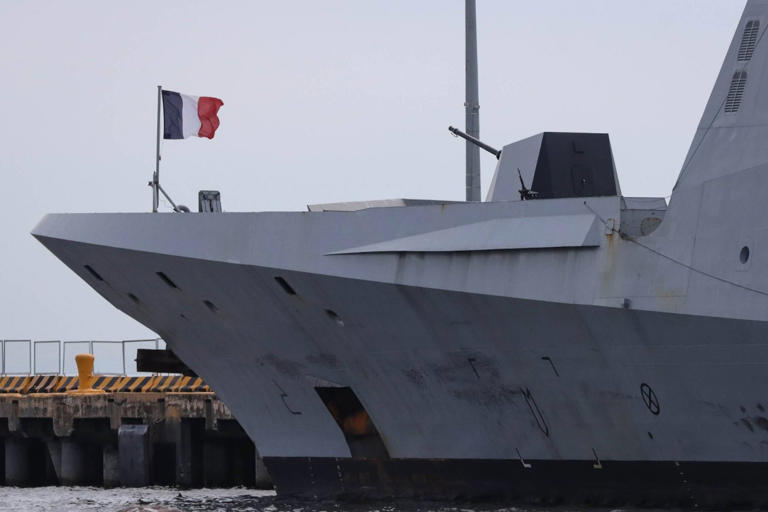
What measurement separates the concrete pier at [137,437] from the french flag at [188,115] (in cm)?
944

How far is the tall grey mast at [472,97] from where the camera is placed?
3198 centimetres

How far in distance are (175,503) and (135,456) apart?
7.76m

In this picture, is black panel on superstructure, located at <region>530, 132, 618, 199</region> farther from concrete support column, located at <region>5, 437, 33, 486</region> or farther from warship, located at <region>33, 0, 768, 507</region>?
concrete support column, located at <region>5, 437, 33, 486</region>

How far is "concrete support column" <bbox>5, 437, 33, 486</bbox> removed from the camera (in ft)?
140

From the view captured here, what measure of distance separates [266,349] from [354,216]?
372 centimetres

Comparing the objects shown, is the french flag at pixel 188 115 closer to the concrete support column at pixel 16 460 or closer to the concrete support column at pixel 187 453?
the concrete support column at pixel 187 453

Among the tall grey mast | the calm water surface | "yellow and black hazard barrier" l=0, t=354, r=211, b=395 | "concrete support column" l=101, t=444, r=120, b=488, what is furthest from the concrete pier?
the tall grey mast

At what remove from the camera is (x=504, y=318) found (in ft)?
78.2

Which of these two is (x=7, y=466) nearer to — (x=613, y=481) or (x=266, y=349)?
(x=266, y=349)

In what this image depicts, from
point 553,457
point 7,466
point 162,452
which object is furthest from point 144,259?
point 7,466

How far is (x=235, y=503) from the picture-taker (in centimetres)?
3041

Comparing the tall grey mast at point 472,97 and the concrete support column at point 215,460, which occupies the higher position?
the tall grey mast at point 472,97

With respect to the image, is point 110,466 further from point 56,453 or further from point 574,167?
point 574,167

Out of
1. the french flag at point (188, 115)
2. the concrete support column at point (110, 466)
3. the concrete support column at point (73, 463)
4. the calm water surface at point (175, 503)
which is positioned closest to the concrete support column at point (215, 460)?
the calm water surface at point (175, 503)
